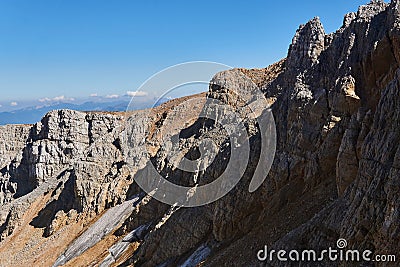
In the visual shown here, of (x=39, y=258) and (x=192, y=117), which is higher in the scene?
(x=192, y=117)

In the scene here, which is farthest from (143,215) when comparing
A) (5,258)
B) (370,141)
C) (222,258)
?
(370,141)

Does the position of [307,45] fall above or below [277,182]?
above

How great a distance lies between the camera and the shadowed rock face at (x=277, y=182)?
54.5ft

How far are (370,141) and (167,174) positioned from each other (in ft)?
116

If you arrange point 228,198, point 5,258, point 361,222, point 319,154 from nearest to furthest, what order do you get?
point 361,222
point 319,154
point 228,198
point 5,258

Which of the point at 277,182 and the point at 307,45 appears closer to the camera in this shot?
the point at 277,182

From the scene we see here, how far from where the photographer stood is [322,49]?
3528cm

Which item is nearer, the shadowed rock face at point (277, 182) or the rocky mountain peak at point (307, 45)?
the shadowed rock face at point (277, 182)

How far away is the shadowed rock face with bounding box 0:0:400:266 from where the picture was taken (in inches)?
654

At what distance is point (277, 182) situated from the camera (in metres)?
27.8

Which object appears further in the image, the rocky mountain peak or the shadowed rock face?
the rocky mountain peak

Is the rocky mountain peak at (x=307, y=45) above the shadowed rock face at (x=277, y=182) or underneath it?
above

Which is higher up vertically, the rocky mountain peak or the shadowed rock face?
the rocky mountain peak

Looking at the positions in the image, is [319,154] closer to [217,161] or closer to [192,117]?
[217,161]
